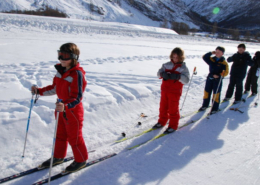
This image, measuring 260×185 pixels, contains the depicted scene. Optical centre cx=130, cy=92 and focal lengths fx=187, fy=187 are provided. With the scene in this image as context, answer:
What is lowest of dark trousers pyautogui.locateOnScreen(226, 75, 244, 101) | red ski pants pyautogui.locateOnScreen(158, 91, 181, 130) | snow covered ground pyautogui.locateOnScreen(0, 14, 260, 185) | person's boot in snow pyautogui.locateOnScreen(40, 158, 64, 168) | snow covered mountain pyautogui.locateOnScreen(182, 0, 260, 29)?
person's boot in snow pyautogui.locateOnScreen(40, 158, 64, 168)

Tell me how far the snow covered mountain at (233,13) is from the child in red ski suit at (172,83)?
159 meters

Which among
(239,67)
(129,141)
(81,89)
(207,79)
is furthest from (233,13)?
(81,89)

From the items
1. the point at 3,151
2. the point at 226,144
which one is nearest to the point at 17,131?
the point at 3,151

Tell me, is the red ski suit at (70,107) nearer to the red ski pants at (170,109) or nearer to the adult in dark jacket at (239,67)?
the red ski pants at (170,109)

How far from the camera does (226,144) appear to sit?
360 cm

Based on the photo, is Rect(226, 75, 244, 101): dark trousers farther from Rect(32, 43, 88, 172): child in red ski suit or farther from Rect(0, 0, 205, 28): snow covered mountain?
Rect(0, 0, 205, 28): snow covered mountain

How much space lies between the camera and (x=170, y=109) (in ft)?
12.7

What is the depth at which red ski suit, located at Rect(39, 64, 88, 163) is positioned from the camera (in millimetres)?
2369

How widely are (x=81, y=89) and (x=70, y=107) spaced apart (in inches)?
11.2

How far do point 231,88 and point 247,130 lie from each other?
220 centimetres

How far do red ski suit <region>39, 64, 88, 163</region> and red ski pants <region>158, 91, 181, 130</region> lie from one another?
189 centimetres

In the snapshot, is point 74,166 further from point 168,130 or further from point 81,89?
point 168,130

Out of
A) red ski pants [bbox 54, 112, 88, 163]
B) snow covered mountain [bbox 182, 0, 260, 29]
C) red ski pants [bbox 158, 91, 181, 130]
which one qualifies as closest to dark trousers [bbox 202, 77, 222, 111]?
red ski pants [bbox 158, 91, 181, 130]

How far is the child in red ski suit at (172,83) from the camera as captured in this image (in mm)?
3518
